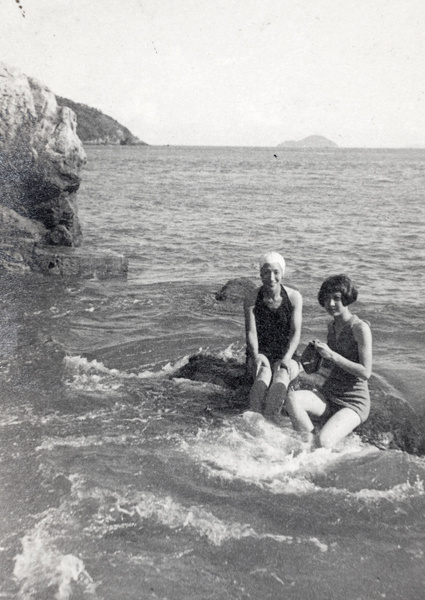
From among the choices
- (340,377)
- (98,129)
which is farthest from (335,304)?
(98,129)

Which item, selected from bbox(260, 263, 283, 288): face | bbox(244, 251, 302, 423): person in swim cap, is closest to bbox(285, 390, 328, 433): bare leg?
bbox(244, 251, 302, 423): person in swim cap

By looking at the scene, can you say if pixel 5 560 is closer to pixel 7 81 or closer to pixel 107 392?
pixel 107 392

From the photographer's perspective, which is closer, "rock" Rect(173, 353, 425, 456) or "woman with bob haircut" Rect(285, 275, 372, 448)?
"woman with bob haircut" Rect(285, 275, 372, 448)

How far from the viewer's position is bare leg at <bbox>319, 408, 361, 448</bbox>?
570cm

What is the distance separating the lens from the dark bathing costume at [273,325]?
22.1 ft

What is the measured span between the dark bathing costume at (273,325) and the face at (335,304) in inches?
38.6

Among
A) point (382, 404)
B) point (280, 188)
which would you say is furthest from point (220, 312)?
point (280, 188)

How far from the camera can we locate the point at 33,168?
44.2ft

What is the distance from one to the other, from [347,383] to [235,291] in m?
Answer: 6.65

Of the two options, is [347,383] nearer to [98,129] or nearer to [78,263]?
[78,263]

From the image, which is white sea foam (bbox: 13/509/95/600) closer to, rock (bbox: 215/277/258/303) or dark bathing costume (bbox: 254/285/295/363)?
dark bathing costume (bbox: 254/285/295/363)

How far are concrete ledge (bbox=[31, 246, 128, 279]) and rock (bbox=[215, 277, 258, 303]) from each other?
3.18 m

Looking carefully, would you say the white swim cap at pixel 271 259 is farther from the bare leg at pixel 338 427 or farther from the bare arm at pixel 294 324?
the bare leg at pixel 338 427

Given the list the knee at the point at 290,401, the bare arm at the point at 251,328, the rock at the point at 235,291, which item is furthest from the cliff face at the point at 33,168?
the knee at the point at 290,401
